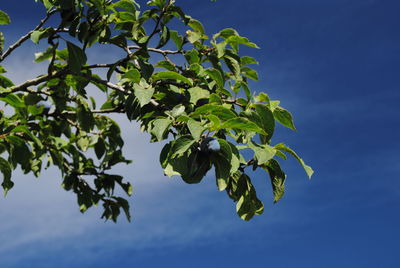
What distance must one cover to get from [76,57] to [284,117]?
→ 1.25 m

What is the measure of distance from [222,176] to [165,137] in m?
0.36

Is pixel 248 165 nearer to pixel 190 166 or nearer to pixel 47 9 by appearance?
pixel 190 166

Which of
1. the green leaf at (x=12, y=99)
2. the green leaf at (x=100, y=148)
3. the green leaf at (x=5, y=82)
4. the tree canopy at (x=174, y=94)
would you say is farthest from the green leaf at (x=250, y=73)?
the green leaf at (x=100, y=148)

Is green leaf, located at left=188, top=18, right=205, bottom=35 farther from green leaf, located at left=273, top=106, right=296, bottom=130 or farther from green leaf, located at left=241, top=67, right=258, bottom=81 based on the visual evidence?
green leaf, located at left=273, top=106, right=296, bottom=130

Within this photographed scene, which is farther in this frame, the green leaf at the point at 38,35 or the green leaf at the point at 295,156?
the green leaf at the point at 38,35

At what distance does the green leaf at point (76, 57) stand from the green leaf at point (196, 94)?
2.29ft

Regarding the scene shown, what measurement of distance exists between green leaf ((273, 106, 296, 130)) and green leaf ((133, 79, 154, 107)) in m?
0.70

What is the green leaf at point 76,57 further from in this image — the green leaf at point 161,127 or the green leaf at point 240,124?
the green leaf at point 240,124

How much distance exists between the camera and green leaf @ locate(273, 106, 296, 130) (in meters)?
2.94

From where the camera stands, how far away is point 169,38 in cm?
325

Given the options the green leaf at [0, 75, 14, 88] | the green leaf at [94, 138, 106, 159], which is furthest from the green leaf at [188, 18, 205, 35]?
the green leaf at [94, 138, 106, 159]

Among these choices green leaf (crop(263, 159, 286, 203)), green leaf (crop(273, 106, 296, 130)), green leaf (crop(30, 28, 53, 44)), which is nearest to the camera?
green leaf (crop(263, 159, 286, 203))

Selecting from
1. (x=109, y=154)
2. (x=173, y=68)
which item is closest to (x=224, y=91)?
(x=173, y=68)

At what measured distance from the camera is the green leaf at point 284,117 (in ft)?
9.64
